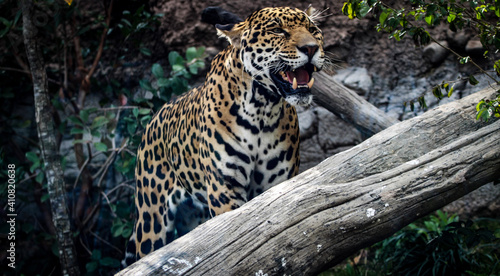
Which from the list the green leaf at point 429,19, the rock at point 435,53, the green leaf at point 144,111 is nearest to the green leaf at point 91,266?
the green leaf at point 144,111

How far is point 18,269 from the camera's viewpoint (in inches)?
214

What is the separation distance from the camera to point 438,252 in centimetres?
427

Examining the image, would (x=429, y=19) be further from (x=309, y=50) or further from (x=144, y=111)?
(x=144, y=111)

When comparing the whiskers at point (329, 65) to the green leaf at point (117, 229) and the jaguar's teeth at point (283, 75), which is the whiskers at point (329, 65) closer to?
the jaguar's teeth at point (283, 75)

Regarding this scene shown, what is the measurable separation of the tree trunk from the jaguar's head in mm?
2067

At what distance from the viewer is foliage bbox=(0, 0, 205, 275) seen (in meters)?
5.35

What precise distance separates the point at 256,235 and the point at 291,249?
207 millimetres

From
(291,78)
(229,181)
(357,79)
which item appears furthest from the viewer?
(357,79)

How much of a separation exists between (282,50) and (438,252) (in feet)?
7.54

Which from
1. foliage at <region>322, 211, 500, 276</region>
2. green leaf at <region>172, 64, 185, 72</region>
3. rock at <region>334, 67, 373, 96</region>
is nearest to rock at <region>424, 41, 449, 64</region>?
rock at <region>334, 67, 373, 96</region>

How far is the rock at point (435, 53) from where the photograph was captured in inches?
226

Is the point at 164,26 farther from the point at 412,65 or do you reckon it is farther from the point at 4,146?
the point at 412,65

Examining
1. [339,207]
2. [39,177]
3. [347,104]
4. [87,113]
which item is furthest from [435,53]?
[39,177]

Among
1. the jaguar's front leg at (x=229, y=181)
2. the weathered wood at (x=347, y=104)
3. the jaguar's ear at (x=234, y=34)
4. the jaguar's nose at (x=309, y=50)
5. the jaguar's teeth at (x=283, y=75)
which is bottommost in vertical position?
the weathered wood at (x=347, y=104)
